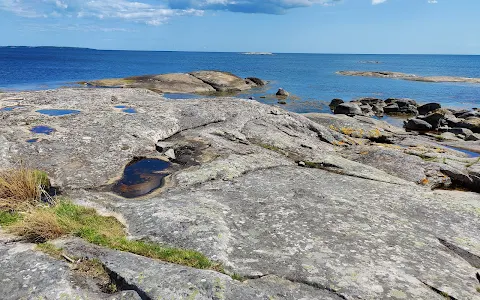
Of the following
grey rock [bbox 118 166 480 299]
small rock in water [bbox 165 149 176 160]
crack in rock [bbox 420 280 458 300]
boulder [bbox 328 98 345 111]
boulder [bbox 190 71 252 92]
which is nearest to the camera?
crack in rock [bbox 420 280 458 300]

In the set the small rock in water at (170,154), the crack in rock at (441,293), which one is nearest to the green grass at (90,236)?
the crack in rock at (441,293)

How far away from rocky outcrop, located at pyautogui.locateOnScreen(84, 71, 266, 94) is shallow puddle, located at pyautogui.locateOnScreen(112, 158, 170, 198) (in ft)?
171

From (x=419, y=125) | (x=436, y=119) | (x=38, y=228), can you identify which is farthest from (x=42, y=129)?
(x=436, y=119)

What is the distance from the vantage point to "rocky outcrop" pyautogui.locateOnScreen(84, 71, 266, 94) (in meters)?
70.5

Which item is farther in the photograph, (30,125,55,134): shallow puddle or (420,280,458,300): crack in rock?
(30,125,55,134): shallow puddle

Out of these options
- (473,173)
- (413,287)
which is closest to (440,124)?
(473,173)

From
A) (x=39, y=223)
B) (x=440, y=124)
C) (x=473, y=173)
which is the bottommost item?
(x=440, y=124)

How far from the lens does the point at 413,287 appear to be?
8.44 metres

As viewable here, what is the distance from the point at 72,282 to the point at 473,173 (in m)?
18.6

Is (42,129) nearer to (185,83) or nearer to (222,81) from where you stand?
(185,83)

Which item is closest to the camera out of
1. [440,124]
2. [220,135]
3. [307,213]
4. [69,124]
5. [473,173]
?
[307,213]

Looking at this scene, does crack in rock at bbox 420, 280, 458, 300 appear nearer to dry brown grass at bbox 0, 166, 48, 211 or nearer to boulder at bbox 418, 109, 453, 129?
dry brown grass at bbox 0, 166, 48, 211

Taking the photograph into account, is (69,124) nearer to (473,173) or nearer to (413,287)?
(413,287)

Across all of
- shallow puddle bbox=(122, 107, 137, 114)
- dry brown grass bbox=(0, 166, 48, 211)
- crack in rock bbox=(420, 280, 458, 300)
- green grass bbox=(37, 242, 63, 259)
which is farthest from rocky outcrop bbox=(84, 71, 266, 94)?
crack in rock bbox=(420, 280, 458, 300)
